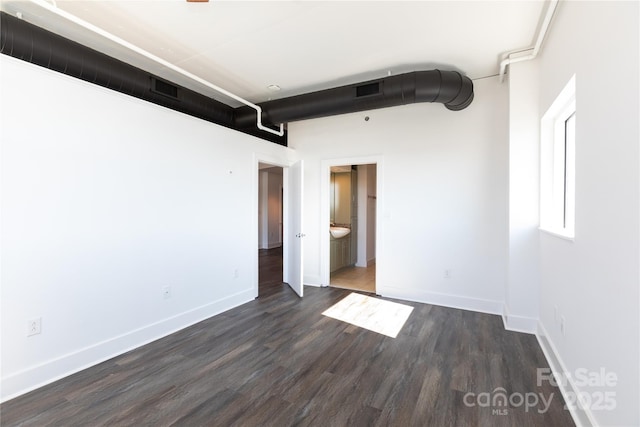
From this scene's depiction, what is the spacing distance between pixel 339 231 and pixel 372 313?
2240mm

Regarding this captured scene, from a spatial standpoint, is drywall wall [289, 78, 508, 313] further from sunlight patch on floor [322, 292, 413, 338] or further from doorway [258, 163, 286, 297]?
doorway [258, 163, 286, 297]

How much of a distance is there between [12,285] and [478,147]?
469 centimetres

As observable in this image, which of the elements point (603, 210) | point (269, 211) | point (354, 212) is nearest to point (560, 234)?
point (603, 210)

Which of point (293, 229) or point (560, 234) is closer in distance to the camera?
point (560, 234)

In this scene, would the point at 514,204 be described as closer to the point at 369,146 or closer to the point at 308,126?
the point at 369,146

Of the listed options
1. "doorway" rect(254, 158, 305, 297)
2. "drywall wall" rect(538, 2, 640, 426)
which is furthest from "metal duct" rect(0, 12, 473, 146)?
"drywall wall" rect(538, 2, 640, 426)

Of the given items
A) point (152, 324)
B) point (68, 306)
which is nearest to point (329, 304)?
point (152, 324)

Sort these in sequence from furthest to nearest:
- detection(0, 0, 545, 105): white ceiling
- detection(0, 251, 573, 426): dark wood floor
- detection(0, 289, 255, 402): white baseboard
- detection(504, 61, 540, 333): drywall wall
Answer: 1. detection(504, 61, 540, 333): drywall wall
2. detection(0, 0, 545, 105): white ceiling
3. detection(0, 289, 255, 402): white baseboard
4. detection(0, 251, 573, 426): dark wood floor

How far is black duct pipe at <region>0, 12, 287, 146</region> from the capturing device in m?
1.99

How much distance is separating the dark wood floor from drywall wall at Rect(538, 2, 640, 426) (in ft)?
1.81

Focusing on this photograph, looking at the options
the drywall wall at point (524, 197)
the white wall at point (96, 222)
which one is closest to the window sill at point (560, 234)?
the drywall wall at point (524, 197)

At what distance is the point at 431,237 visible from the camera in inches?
150

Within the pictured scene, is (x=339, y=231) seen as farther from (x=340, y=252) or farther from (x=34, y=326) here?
(x=34, y=326)

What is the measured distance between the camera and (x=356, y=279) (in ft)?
16.6
